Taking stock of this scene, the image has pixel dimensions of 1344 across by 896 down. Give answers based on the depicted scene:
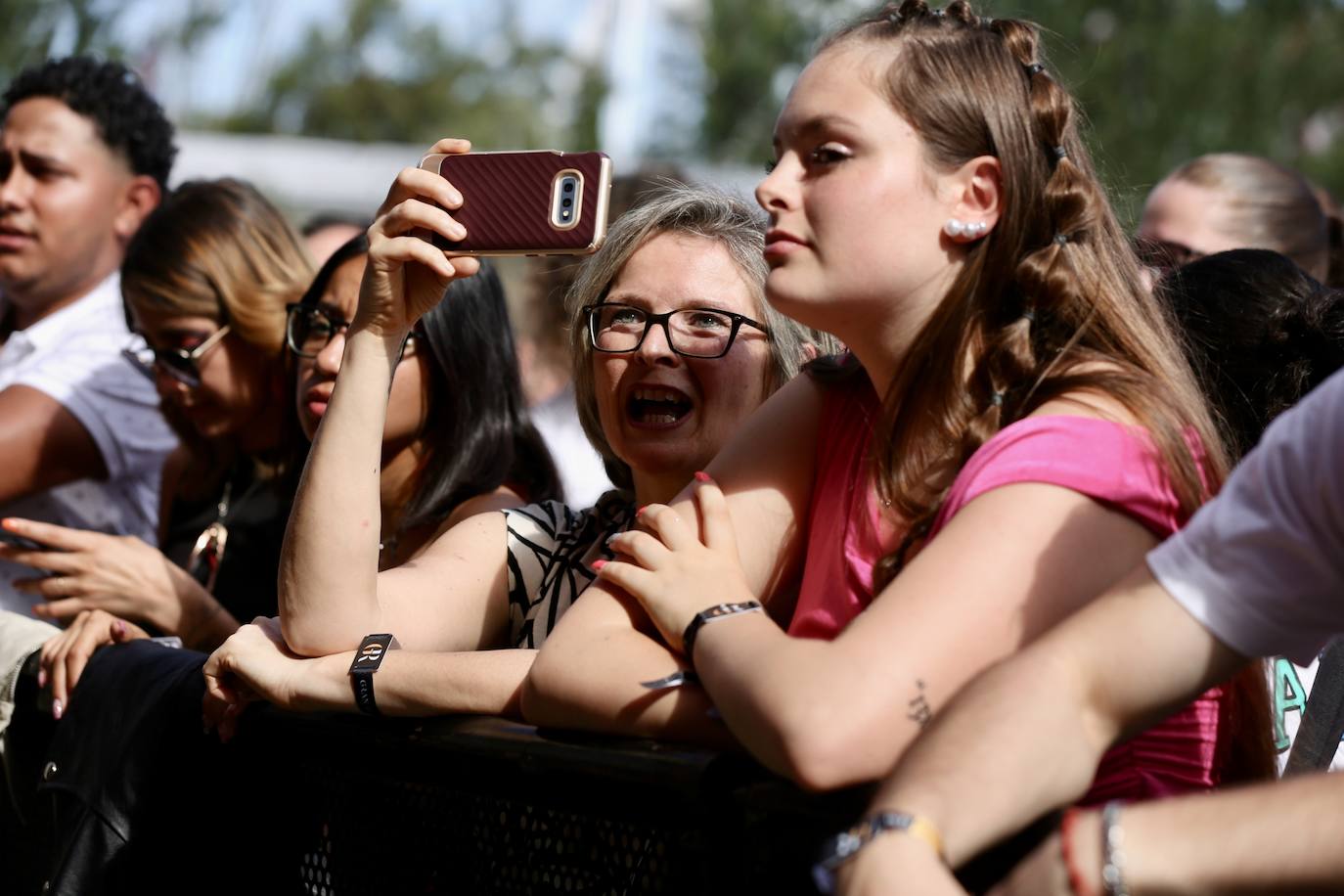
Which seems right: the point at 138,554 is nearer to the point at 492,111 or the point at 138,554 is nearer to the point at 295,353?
the point at 295,353

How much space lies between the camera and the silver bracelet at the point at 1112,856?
134 cm

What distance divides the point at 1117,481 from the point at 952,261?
1.48ft

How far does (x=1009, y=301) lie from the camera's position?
2.07m

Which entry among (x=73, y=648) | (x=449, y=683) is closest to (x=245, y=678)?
(x=449, y=683)

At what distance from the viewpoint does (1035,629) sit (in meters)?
1.69

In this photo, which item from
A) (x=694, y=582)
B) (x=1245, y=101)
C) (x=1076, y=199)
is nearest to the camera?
(x=694, y=582)

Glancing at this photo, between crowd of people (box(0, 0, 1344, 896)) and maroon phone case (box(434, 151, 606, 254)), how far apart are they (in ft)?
0.14

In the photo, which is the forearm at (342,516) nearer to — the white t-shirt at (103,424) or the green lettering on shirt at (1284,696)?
the green lettering on shirt at (1284,696)

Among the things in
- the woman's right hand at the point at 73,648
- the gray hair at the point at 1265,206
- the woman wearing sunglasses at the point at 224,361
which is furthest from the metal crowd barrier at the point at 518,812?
the gray hair at the point at 1265,206

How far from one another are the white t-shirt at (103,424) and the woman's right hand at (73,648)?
3.94 feet

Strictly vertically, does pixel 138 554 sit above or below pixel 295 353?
below

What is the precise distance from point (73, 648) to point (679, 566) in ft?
4.76

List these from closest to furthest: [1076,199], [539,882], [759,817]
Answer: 1. [759,817]
2. [539,882]
3. [1076,199]

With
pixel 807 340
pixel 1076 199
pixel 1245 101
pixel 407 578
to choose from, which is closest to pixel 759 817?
pixel 1076 199
